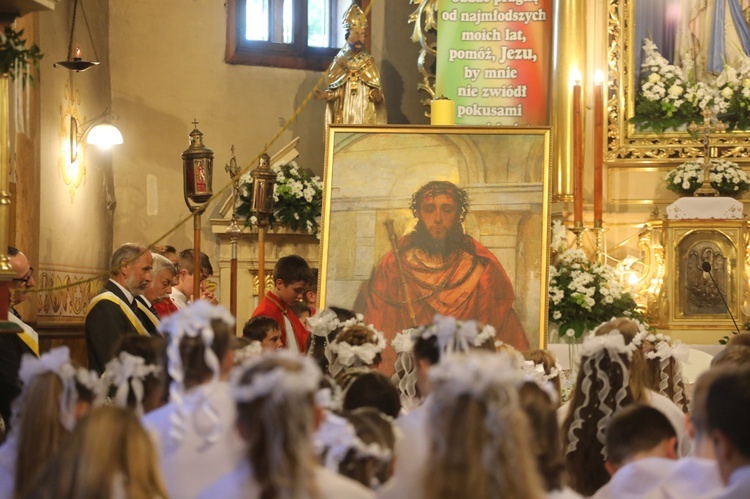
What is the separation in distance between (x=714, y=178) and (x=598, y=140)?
1.11 m

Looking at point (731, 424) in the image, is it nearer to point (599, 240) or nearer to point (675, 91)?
point (599, 240)

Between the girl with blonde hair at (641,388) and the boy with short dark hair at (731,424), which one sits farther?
the girl with blonde hair at (641,388)

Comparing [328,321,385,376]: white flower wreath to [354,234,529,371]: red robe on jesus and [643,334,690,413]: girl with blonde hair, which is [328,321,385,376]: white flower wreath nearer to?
[643,334,690,413]: girl with blonde hair

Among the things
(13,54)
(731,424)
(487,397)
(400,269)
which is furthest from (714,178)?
(487,397)

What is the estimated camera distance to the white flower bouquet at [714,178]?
1029cm

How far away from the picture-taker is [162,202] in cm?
1233

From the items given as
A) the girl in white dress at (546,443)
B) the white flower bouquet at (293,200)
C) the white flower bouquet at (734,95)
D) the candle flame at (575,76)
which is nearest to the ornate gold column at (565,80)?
the candle flame at (575,76)

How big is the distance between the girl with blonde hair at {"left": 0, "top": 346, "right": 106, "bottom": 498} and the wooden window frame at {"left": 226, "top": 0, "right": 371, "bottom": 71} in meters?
9.13

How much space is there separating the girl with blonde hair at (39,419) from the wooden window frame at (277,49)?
9.13 meters

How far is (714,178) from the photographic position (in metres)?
10.3

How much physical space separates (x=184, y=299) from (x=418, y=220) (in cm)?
230

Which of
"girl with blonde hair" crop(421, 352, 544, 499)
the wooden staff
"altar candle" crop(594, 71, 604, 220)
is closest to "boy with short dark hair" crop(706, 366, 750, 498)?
"girl with blonde hair" crop(421, 352, 544, 499)

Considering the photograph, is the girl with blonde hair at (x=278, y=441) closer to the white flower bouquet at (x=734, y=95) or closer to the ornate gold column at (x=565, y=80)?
the ornate gold column at (x=565, y=80)

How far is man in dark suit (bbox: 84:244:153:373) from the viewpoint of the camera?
23.4 ft
